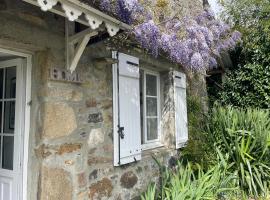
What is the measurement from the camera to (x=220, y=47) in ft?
18.6

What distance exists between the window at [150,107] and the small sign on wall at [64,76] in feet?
5.88

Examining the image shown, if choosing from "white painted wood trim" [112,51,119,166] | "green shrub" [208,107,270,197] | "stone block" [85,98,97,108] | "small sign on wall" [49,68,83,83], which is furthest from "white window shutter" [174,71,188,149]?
"small sign on wall" [49,68,83,83]

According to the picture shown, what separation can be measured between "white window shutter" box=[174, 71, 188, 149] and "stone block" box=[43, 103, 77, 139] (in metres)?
2.56

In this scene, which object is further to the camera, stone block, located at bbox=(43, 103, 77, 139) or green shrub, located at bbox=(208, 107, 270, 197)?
green shrub, located at bbox=(208, 107, 270, 197)

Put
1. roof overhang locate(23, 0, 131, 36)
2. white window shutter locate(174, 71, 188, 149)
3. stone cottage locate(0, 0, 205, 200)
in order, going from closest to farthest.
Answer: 1. roof overhang locate(23, 0, 131, 36)
2. stone cottage locate(0, 0, 205, 200)
3. white window shutter locate(174, 71, 188, 149)

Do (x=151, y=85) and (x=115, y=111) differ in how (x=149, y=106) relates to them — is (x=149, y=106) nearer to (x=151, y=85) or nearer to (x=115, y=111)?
(x=151, y=85)

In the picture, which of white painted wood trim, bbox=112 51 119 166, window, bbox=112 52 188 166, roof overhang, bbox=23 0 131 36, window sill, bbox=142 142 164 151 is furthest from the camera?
window sill, bbox=142 142 164 151

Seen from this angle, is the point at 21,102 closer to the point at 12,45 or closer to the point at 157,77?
the point at 12,45

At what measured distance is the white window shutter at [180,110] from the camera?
5203 millimetres

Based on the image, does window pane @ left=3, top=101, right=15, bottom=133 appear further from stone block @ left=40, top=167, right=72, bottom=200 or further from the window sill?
the window sill

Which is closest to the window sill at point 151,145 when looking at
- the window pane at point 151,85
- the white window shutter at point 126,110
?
the white window shutter at point 126,110

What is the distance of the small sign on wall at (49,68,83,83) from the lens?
2.82 metres

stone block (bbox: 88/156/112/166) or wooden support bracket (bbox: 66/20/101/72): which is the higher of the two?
wooden support bracket (bbox: 66/20/101/72)

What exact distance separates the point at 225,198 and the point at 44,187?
2.78 metres
